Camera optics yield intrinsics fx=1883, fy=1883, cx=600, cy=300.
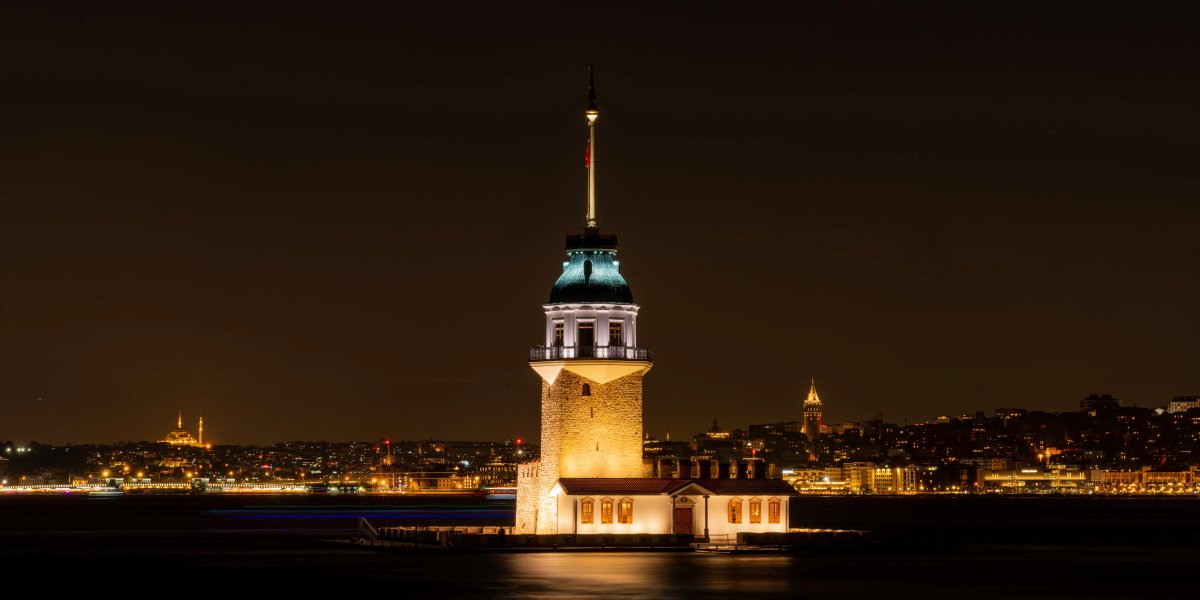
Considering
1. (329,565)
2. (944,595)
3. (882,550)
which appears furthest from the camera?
(882,550)

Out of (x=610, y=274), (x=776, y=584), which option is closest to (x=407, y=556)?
(x=610, y=274)

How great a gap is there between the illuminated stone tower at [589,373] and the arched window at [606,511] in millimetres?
995

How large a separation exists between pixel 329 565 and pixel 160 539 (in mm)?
39458

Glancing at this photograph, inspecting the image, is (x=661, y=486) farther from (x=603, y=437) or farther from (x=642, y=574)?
(x=642, y=574)

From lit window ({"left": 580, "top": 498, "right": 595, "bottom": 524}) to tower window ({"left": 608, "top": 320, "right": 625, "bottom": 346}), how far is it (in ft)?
19.1

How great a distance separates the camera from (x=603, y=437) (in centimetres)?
6794

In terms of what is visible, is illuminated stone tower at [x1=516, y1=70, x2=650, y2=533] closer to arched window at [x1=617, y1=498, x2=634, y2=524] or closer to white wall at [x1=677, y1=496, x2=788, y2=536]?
arched window at [x1=617, y1=498, x2=634, y2=524]

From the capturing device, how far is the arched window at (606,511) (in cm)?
6812

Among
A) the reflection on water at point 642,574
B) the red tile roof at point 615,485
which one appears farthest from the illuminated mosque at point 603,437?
the reflection on water at point 642,574

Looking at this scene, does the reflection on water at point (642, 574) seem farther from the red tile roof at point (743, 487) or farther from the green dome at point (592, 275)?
the green dome at point (592, 275)

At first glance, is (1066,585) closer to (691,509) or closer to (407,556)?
(691,509)

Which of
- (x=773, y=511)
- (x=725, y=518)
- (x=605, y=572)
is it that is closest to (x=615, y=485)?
(x=725, y=518)

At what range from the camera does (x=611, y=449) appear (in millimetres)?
67938

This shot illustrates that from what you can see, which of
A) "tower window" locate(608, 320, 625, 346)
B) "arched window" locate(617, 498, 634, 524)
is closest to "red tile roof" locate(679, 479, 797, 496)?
"arched window" locate(617, 498, 634, 524)
